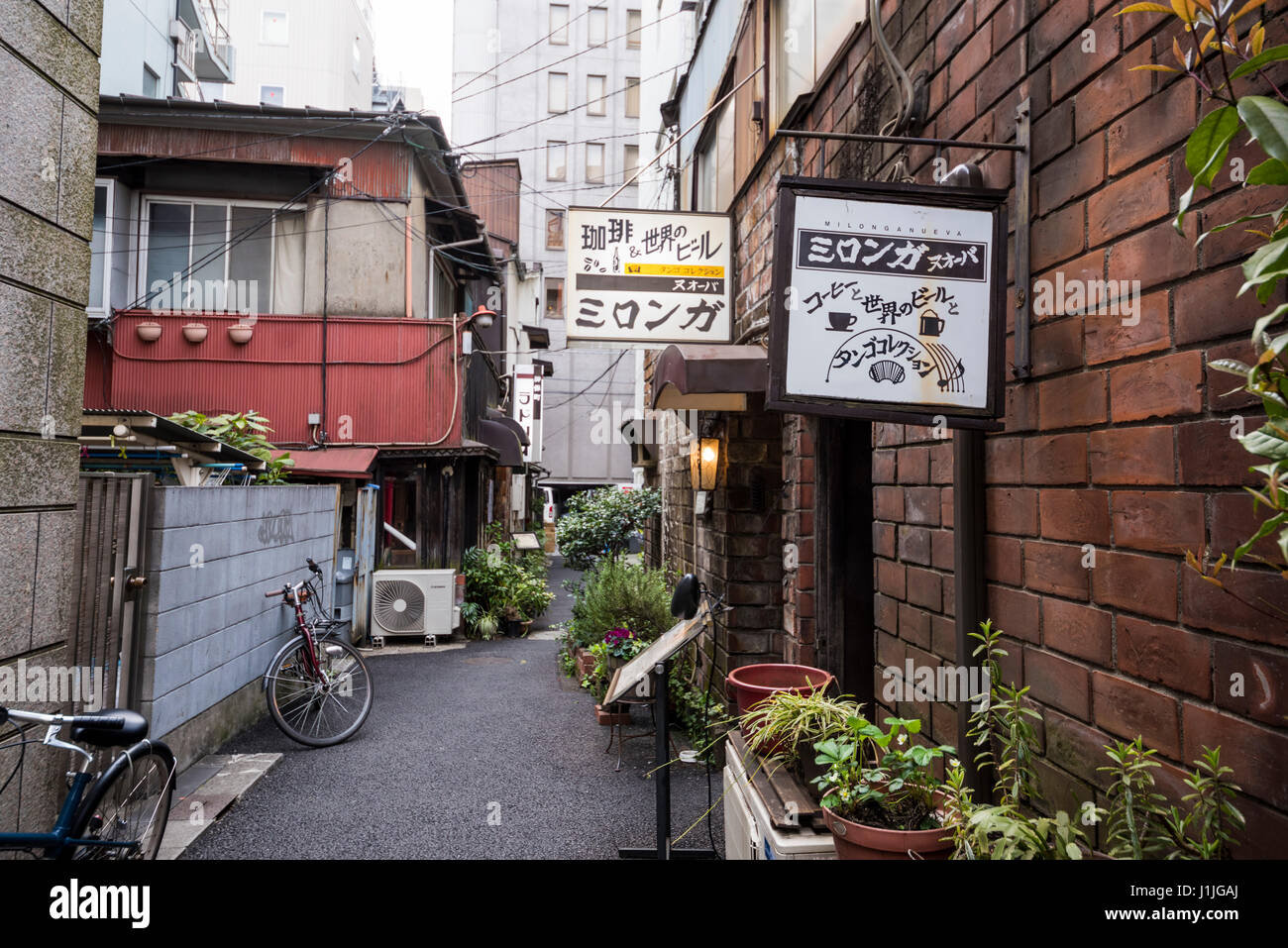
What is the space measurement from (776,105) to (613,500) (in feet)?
31.6

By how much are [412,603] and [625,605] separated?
14.9ft

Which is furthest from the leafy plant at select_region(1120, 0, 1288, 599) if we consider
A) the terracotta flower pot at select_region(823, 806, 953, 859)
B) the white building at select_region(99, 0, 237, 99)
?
the white building at select_region(99, 0, 237, 99)

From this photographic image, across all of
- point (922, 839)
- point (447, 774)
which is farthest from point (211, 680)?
point (922, 839)

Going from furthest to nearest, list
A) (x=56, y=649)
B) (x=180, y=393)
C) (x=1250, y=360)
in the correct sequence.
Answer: (x=180, y=393)
(x=56, y=649)
(x=1250, y=360)

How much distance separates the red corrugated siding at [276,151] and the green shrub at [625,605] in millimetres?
7812

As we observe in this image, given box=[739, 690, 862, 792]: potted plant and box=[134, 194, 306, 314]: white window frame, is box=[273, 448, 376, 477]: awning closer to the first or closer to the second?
box=[134, 194, 306, 314]: white window frame

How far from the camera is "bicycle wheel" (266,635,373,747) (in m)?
6.74

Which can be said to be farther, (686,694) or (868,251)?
(686,694)

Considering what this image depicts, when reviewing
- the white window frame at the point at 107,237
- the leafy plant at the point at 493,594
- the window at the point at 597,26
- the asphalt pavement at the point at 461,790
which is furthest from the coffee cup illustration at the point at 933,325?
the window at the point at 597,26

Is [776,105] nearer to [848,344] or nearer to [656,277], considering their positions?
[656,277]

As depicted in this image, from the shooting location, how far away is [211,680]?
6.26 m

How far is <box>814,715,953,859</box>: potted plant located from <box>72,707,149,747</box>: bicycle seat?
2.87 m

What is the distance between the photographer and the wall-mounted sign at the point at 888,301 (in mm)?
2418
